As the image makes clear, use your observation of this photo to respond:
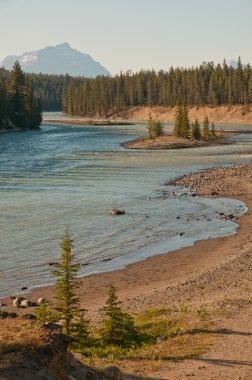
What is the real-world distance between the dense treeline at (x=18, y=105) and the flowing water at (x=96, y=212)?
6081cm

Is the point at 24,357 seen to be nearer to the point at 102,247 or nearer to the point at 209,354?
the point at 209,354

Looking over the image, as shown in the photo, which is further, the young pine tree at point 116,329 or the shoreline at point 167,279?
the shoreline at point 167,279

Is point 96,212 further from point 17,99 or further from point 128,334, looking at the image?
point 17,99

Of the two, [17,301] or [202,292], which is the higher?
[17,301]

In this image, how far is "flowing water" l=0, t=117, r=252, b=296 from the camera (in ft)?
108

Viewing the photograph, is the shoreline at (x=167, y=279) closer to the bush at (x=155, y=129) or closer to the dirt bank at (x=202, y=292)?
the dirt bank at (x=202, y=292)

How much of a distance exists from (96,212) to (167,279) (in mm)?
16778

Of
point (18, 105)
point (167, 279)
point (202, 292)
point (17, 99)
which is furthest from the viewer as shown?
point (18, 105)

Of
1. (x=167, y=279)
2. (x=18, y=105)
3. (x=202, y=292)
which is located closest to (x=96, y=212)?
(x=167, y=279)

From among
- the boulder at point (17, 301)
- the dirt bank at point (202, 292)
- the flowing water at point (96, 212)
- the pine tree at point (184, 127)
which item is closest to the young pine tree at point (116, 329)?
the dirt bank at point (202, 292)

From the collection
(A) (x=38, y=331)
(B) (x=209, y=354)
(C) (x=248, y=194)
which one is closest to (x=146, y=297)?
(B) (x=209, y=354)

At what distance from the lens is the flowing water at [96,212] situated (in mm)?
32812

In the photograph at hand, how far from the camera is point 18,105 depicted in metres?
149

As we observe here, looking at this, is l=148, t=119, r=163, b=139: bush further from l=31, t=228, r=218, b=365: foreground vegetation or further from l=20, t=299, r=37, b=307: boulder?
l=31, t=228, r=218, b=365: foreground vegetation
